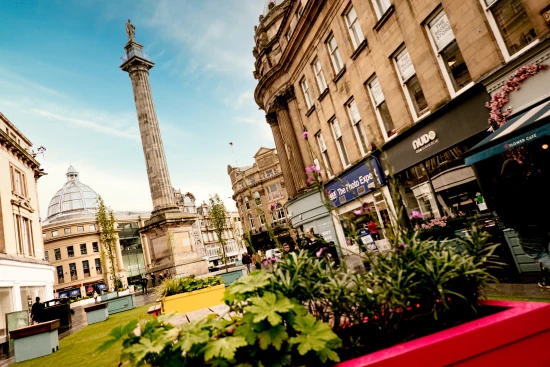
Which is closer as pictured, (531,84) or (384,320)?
(384,320)

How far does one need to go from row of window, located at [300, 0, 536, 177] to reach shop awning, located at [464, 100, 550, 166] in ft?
7.42

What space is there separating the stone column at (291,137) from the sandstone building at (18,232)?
18.2 metres

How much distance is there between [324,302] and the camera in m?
1.96

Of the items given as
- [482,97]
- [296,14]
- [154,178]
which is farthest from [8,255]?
[482,97]

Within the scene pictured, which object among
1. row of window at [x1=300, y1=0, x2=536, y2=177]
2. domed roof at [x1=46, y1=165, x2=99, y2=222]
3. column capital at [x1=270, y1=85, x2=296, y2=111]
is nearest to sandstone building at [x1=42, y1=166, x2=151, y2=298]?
domed roof at [x1=46, y1=165, x2=99, y2=222]

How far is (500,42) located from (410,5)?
3457 millimetres

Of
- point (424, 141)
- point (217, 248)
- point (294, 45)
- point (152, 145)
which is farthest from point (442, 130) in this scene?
point (217, 248)

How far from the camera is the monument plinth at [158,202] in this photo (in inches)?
908

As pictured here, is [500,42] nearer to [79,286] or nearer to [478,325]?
[478,325]

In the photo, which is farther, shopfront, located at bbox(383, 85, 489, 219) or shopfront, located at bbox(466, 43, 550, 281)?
shopfront, located at bbox(383, 85, 489, 219)

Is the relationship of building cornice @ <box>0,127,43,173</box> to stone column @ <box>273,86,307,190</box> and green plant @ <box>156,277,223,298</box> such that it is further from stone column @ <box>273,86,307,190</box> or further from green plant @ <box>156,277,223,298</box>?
green plant @ <box>156,277,223,298</box>

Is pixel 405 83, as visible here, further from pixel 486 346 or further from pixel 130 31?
pixel 130 31

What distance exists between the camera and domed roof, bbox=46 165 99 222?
65562 millimetres

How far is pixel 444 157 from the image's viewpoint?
962cm
